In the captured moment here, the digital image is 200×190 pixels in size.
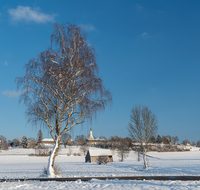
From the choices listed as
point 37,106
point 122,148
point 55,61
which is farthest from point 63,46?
point 122,148

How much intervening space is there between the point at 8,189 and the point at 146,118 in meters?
22.8

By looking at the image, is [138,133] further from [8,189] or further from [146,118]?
[8,189]

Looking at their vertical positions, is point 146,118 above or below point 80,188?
above

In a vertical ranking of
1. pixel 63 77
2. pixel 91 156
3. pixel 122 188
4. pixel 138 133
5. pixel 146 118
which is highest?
pixel 63 77

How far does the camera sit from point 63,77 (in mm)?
15289

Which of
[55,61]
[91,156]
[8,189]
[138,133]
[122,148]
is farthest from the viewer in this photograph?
[122,148]

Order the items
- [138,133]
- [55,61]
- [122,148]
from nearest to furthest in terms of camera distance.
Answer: [55,61] → [138,133] → [122,148]

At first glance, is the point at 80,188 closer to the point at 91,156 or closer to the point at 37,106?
the point at 37,106

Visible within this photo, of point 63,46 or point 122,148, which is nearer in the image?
point 63,46

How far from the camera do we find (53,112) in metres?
15.7

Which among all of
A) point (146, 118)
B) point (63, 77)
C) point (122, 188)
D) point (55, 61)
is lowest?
point (122, 188)

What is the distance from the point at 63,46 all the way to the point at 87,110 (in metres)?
5.81

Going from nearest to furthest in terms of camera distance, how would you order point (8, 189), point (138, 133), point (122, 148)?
point (8, 189)
point (138, 133)
point (122, 148)

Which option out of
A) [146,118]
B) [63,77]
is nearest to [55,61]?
[63,77]
